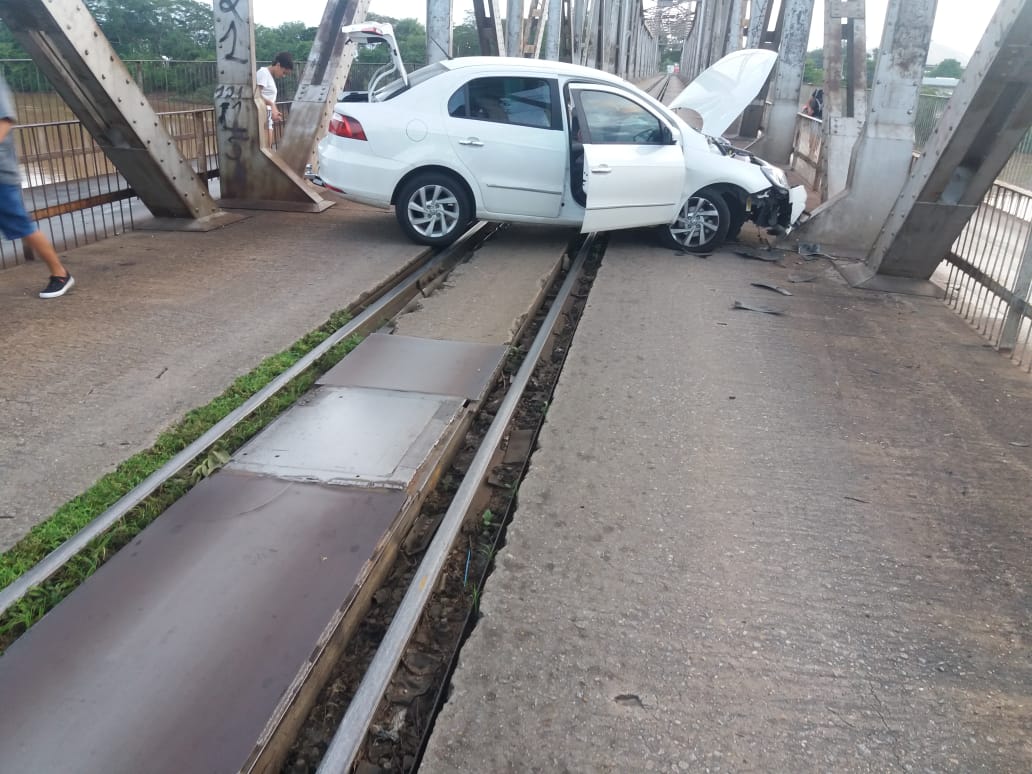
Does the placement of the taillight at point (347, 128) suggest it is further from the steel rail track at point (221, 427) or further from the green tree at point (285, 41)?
the green tree at point (285, 41)

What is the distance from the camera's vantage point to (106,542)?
143 inches

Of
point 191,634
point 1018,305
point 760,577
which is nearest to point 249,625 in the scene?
point 191,634

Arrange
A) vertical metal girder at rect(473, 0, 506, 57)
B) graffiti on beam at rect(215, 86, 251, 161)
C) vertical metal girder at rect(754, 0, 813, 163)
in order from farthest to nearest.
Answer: vertical metal girder at rect(754, 0, 813, 163) → vertical metal girder at rect(473, 0, 506, 57) → graffiti on beam at rect(215, 86, 251, 161)

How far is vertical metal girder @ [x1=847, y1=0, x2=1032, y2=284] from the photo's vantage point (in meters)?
7.10

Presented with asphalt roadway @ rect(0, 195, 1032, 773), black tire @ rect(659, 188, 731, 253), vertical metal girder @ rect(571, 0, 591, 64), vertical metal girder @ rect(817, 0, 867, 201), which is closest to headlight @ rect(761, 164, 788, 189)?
black tire @ rect(659, 188, 731, 253)

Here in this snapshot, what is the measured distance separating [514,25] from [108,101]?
11070mm

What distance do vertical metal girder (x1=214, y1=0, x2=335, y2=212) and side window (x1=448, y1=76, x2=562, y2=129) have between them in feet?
10.5

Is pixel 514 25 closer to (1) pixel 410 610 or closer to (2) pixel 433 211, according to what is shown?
(2) pixel 433 211

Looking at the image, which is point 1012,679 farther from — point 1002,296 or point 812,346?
point 1002,296

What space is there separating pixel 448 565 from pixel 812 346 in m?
4.09

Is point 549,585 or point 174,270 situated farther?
point 174,270

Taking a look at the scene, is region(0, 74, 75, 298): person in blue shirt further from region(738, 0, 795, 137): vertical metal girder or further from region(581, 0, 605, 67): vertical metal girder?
region(581, 0, 605, 67): vertical metal girder

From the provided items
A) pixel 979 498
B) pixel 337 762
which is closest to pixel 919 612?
pixel 979 498

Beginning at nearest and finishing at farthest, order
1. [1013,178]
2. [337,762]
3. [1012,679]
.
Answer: [337,762] → [1012,679] → [1013,178]
